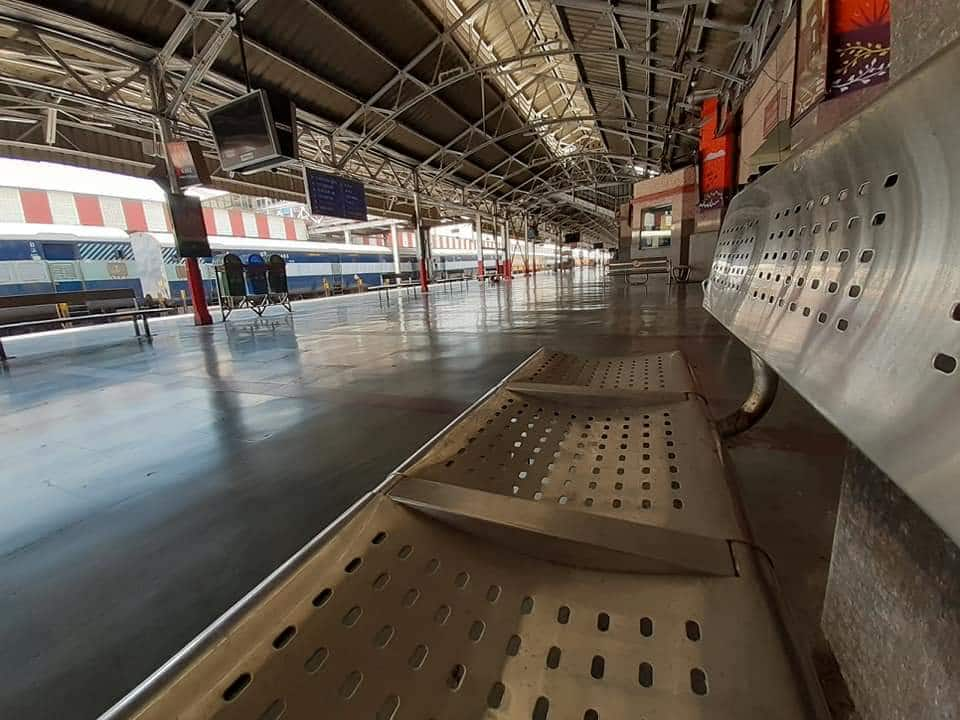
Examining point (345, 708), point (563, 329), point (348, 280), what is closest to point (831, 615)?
point (345, 708)

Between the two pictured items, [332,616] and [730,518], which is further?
[730,518]

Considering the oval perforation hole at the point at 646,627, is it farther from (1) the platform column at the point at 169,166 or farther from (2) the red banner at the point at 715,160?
(2) the red banner at the point at 715,160

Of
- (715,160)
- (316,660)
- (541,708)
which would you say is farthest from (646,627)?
(715,160)

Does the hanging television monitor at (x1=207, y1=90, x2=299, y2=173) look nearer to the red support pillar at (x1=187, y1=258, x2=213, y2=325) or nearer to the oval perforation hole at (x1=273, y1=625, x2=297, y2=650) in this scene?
the red support pillar at (x1=187, y1=258, x2=213, y2=325)

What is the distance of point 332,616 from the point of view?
485 millimetres

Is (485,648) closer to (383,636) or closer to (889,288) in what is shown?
(383,636)

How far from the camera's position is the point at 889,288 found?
43 centimetres

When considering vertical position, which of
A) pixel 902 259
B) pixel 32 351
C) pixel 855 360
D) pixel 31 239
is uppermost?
pixel 31 239

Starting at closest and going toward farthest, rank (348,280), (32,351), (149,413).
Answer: (149,413) < (32,351) < (348,280)

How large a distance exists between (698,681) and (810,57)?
6.18 meters

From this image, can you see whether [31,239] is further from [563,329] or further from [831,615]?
[831,615]

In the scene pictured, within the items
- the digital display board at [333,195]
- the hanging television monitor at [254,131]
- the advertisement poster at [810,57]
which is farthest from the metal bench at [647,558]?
the digital display board at [333,195]

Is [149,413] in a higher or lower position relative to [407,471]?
lower

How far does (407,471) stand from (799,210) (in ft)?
2.94
